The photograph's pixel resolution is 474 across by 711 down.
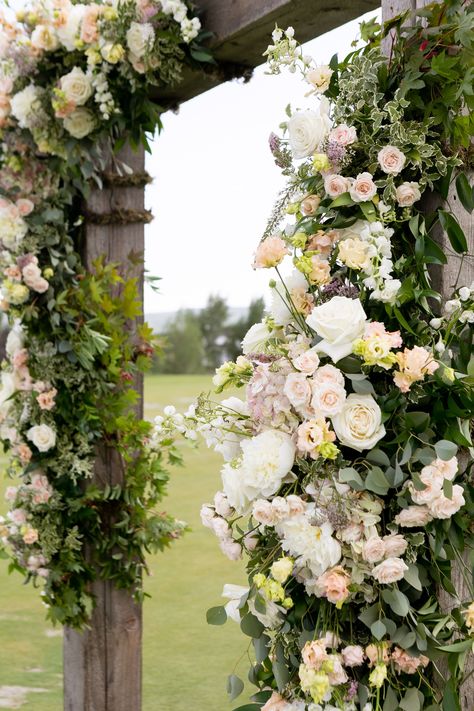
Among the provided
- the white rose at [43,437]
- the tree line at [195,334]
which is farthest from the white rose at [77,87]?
the tree line at [195,334]

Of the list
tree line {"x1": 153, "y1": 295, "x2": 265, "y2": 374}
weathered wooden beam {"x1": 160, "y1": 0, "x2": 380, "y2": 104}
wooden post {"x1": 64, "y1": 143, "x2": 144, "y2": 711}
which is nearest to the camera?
weathered wooden beam {"x1": 160, "y1": 0, "x2": 380, "y2": 104}

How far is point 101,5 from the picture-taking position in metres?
2.32

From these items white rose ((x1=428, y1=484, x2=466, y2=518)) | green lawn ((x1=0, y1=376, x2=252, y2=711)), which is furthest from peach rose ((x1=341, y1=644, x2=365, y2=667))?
green lawn ((x1=0, y1=376, x2=252, y2=711))

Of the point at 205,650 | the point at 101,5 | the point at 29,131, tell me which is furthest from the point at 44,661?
the point at 101,5

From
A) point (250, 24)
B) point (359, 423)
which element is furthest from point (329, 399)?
point (250, 24)

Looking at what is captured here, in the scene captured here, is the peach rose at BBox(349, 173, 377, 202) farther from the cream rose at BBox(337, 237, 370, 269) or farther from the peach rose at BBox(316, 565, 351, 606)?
the peach rose at BBox(316, 565, 351, 606)

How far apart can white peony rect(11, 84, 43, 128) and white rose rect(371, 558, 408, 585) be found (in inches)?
70.7

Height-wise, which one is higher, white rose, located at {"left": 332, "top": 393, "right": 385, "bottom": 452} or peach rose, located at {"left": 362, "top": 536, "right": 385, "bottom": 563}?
white rose, located at {"left": 332, "top": 393, "right": 385, "bottom": 452}

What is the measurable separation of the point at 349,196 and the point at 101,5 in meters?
1.37

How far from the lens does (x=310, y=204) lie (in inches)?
54.3

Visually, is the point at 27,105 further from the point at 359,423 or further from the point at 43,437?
the point at 359,423

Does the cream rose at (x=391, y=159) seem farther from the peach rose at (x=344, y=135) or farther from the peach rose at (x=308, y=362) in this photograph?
the peach rose at (x=308, y=362)

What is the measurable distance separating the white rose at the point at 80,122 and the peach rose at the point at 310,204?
48.9 inches

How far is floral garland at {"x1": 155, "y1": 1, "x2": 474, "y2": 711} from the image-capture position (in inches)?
48.6
